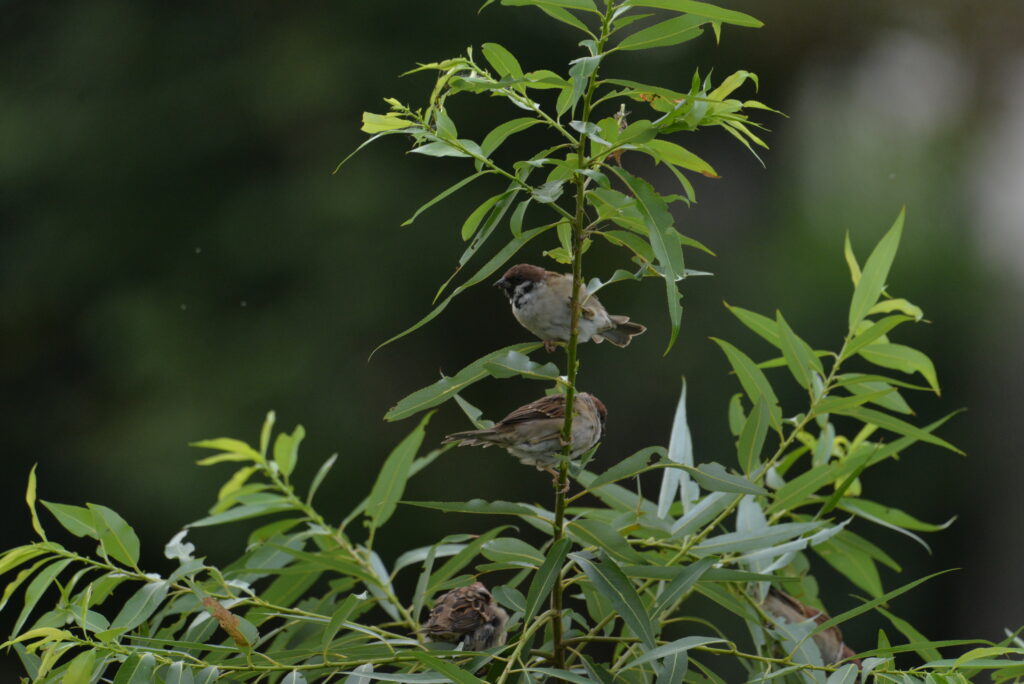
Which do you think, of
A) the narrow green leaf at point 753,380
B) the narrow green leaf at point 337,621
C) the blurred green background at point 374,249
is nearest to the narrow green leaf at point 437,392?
the narrow green leaf at point 337,621

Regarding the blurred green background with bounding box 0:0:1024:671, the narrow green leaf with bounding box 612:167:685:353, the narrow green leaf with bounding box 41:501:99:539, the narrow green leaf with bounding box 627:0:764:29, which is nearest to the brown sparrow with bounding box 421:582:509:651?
the narrow green leaf with bounding box 41:501:99:539

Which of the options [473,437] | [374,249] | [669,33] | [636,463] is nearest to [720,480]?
[636,463]

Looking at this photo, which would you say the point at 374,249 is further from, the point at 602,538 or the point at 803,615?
the point at 602,538

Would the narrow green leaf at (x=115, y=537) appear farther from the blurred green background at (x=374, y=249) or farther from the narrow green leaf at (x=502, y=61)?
the blurred green background at (x=374, y=249)

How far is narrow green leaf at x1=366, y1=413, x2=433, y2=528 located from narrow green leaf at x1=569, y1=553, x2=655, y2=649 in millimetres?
302

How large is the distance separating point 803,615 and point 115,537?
1.84 ft

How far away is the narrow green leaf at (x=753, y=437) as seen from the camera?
795mm

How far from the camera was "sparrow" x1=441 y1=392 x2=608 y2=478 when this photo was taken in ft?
2.26

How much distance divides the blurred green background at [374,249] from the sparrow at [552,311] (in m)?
1.51

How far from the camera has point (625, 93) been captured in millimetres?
575

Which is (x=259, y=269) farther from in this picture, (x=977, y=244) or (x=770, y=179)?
(x=977, y=244)

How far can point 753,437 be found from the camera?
2.63 feet

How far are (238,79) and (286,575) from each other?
2.05m

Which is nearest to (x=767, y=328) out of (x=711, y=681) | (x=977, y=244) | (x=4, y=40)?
(x=711, y=681)
